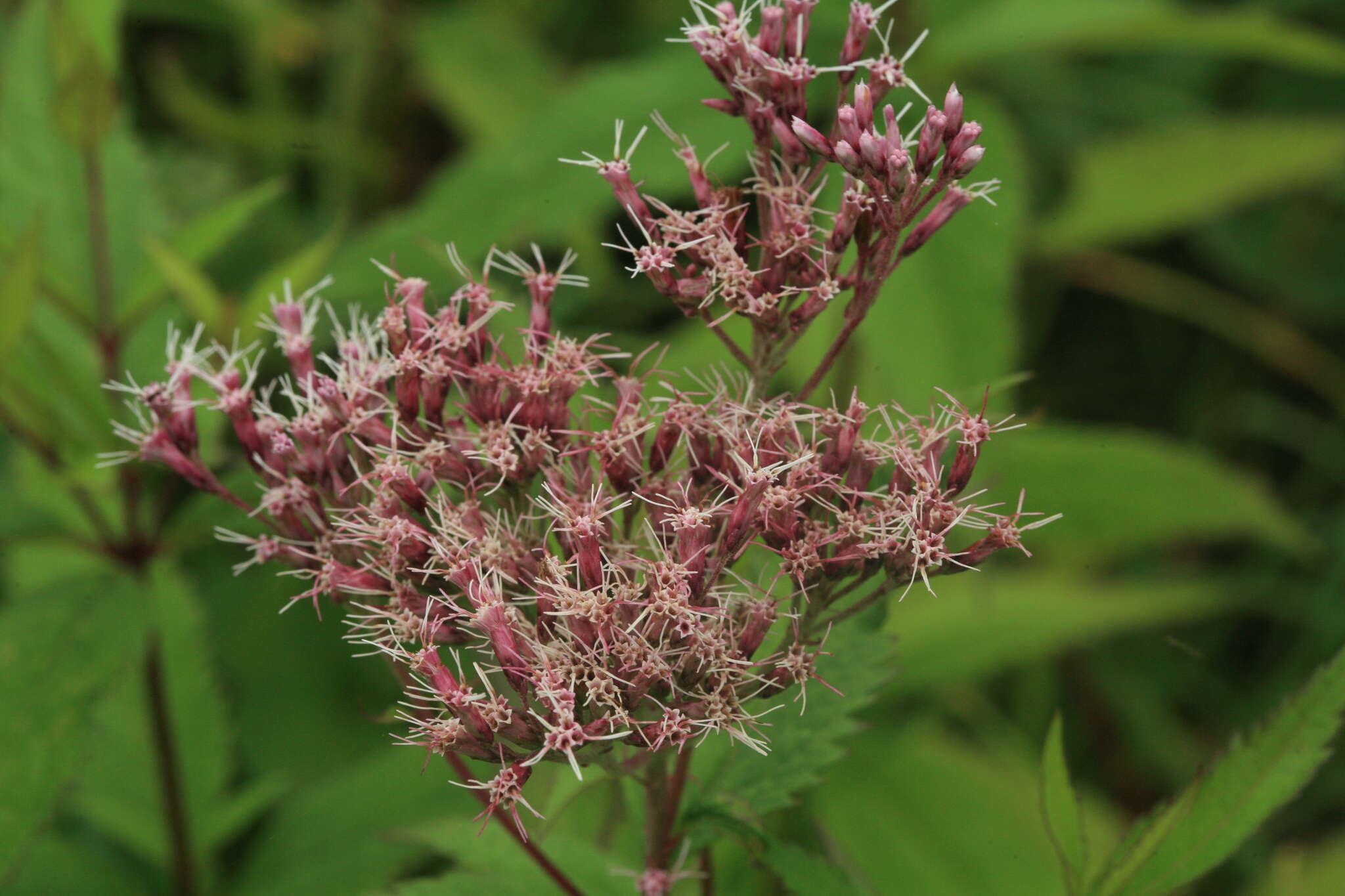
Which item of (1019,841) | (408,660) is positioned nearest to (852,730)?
(408,660)

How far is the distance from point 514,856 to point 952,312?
181 centimetres

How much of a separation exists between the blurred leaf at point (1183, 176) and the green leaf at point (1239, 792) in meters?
2.98

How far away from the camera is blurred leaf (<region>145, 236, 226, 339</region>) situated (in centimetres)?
256

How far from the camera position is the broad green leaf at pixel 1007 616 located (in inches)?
141

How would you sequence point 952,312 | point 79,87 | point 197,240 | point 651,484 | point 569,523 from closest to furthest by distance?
1. point 569,523
2. point 651,484
3. point 79,87
4. point 197,240
5. point 952,312

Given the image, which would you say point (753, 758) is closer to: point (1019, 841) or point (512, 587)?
point (512, 587)

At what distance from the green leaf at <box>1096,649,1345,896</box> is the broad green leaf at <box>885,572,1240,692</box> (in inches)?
61.4

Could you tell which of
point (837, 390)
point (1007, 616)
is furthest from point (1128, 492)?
point (837, 390)

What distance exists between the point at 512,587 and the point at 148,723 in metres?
1.72

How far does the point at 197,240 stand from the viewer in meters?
2.69

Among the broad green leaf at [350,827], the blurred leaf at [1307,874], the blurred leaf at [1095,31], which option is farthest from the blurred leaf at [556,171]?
the blurred leaf at [1307,874]

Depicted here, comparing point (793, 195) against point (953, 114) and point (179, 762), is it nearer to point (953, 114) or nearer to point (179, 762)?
point (953, 114)

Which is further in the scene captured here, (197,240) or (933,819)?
(933,819)

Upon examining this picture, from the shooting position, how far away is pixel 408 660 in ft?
5.41
